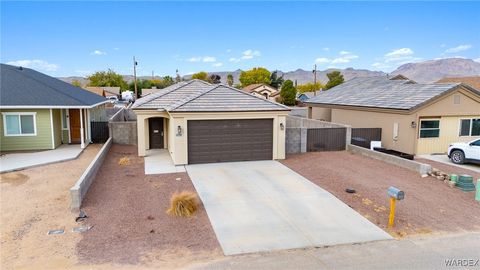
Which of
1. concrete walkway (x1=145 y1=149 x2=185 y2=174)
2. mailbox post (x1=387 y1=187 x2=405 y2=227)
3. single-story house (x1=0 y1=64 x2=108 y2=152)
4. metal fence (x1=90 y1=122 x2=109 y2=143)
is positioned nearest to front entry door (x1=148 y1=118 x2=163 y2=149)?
concrete walkway (x1=145 y1=149 x2=185 y2=174)

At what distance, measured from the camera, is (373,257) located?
782 centimetres

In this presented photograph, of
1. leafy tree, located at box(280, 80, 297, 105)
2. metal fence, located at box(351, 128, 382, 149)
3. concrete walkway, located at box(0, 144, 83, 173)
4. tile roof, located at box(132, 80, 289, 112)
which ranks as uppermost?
leafy tree, located at box(280, 80, 297, 105)

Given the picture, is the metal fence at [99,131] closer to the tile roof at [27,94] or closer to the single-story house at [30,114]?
the single-story house at [30,114]

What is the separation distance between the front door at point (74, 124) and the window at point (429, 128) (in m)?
20.0

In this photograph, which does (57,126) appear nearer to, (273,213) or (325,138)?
(325,138)

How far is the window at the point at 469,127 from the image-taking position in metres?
20.4

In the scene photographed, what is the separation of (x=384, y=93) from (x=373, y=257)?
56.8ft

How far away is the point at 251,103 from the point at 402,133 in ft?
29.0

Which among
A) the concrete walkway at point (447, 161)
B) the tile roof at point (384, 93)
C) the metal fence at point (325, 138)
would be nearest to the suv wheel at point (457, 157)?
the concrete walkway at point (447, 161)

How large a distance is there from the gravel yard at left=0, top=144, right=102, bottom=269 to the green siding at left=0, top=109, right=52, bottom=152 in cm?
407

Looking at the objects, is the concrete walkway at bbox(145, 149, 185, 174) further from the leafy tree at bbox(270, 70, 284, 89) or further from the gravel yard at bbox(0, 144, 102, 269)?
the leafy tree at bbox(270, 70, 284, 89)

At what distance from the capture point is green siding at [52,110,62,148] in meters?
19.7

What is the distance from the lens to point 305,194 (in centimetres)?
1223

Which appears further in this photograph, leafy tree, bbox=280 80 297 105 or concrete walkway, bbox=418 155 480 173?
leafy tree, bbox=280 80 297 105
